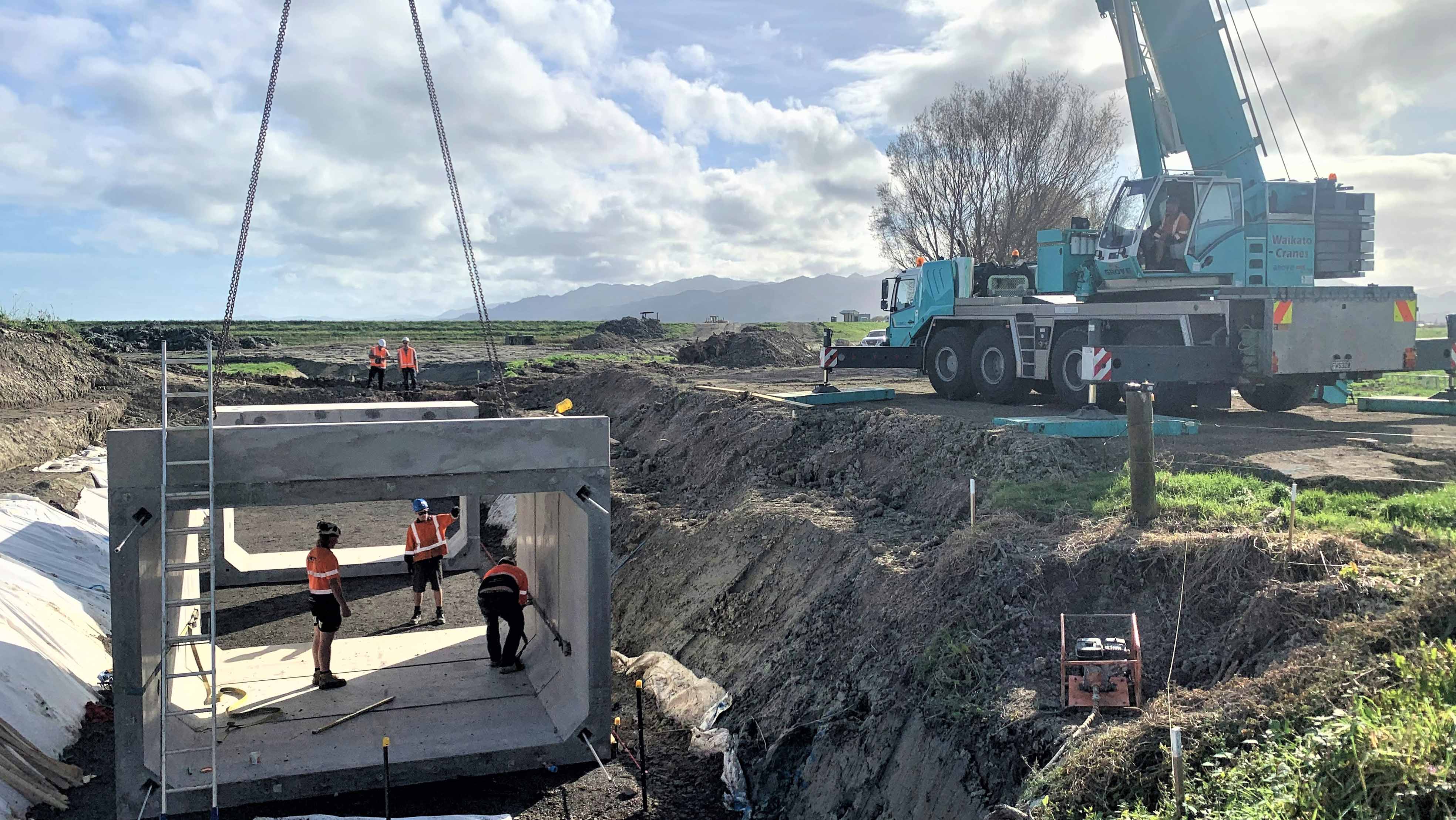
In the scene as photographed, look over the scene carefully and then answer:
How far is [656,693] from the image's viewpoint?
10422 millimetres

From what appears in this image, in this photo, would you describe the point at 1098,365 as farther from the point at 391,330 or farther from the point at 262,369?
the point at 391,330

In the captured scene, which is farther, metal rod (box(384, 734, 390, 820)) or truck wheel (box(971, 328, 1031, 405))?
truck wheel (box(971, 328, 1031, 405))

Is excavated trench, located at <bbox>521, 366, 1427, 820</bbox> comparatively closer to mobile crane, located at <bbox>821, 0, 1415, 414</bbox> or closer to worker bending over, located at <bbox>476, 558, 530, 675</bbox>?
worker bending over, located at <bbox>476, 558, 530, 675</bbox>

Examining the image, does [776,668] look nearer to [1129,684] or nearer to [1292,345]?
[1129,684]

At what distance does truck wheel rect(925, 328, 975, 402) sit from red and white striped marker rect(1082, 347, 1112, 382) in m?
4.16

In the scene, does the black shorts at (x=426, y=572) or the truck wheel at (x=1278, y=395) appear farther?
the truck wheel at (x=1278, y=395)

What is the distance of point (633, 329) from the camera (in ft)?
166

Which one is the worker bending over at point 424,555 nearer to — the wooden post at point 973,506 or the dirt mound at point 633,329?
the wooden post at point 973,506

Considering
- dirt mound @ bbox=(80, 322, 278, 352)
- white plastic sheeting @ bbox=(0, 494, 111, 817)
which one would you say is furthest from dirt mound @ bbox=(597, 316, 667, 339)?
white plastic sheeting @ bbox=(0, 494, 111, 817)

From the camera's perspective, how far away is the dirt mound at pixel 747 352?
34094mm

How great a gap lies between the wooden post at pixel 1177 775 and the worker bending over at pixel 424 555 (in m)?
9.54

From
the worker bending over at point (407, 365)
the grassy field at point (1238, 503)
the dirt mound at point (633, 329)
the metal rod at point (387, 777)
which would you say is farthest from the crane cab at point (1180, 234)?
the dirt mound at point (633, 329)

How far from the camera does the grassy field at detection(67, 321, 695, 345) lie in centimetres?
5334

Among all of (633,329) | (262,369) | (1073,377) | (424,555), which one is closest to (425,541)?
(424,555)
